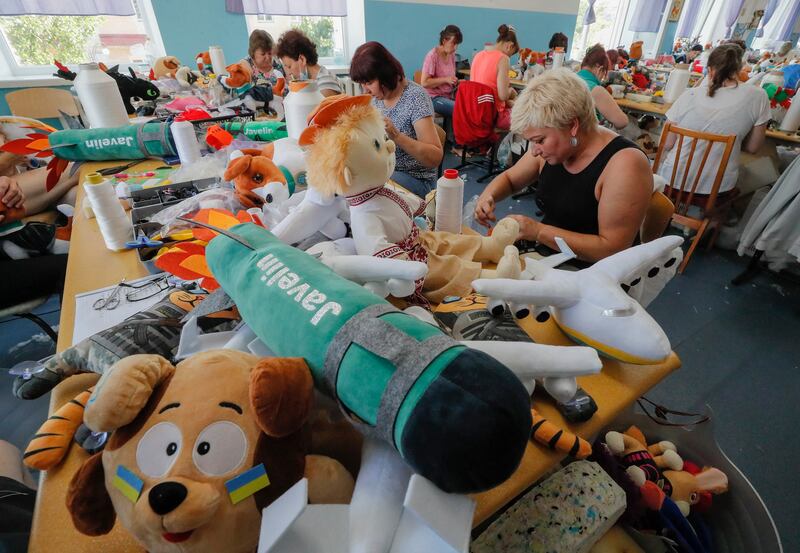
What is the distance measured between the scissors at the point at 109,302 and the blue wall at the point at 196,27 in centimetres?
406

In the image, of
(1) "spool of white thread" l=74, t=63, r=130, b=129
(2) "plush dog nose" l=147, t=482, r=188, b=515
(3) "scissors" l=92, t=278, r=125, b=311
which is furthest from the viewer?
(1) "spool of white thread" l=74, t=63, r=130, b=129

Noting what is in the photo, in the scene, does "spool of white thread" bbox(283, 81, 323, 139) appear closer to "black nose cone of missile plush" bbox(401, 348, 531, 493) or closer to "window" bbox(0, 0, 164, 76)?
"black nose cone of missile plush" bbox(401, 348, 531, 493)

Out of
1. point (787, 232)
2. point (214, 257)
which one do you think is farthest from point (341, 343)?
point (787, 232)

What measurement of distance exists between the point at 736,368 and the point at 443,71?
3755 mm

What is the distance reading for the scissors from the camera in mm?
906

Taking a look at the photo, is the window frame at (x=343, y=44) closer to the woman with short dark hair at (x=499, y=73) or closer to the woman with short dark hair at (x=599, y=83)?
the woman with short dark hair at (x=499, y=73)

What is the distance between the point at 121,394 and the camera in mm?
423

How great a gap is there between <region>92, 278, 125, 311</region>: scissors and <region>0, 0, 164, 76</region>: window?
3.56 m

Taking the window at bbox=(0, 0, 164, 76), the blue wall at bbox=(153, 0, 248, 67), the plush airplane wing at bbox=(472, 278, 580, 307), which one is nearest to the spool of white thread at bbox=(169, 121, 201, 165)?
the plush airplane wing at bbox=(472, 278, 580, 307)

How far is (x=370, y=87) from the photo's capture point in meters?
1.83

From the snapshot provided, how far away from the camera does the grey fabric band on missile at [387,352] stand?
0.41m

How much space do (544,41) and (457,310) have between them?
22.8 feet

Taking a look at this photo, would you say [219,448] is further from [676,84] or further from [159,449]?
[676,84]

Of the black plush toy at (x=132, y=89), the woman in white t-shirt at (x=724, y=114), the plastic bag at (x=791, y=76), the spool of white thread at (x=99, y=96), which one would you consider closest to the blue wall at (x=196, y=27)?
the black plush toy at (x=132, y=89)
